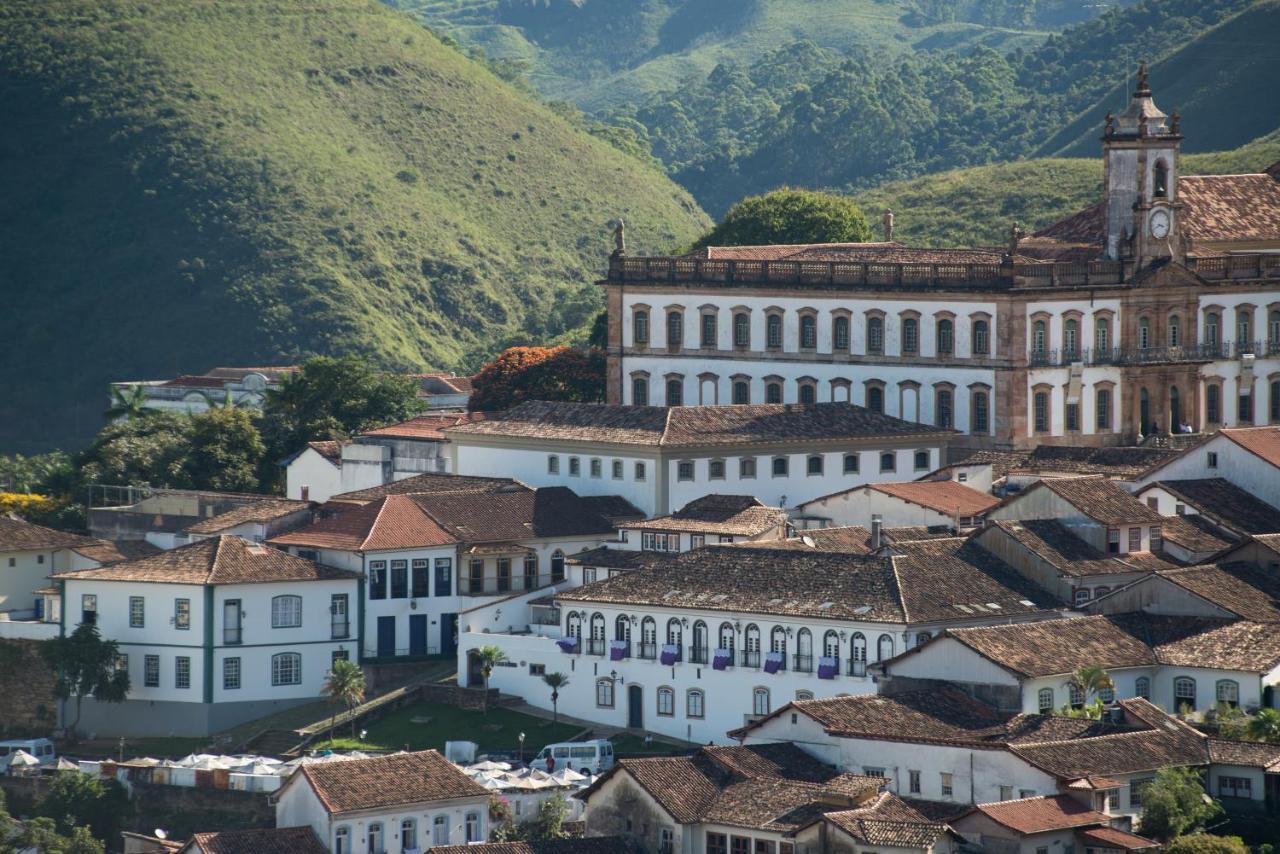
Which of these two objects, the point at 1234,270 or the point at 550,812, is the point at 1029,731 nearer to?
the point at 550,812

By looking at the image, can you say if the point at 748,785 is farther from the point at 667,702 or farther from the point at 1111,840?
the point at 667,702

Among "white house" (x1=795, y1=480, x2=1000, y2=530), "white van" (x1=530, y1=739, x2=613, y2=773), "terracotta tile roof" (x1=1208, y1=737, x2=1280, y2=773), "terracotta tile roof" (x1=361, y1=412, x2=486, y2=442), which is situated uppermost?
"terracotta tile roof" (x1=361, y1=412, x2=486, y2=442)

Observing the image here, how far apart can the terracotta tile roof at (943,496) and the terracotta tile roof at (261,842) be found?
2639 centimetres

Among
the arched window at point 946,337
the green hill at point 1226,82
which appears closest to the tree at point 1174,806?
the arched window at point 946,337

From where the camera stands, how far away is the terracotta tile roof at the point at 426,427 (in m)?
100

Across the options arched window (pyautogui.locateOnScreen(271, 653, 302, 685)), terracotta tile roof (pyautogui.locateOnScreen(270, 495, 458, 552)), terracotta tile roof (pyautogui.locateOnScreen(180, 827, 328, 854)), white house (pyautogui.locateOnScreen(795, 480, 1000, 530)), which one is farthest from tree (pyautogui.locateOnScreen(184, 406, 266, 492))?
terracotta tile roof (pyautogui.locateOnScreen(180, 827, 328, 854))

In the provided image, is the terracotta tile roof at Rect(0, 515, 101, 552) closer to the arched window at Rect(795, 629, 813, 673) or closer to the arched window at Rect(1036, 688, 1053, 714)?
the arched window at Rect(795, 629, 813, 673)

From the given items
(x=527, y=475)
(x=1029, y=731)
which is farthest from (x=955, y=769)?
(x=527, y=475)

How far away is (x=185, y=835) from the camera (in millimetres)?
75688

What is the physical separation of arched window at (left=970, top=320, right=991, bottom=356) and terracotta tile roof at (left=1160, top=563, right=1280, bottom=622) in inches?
770

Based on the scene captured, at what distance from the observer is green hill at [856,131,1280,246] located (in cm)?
14925

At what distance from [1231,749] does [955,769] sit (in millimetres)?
6331

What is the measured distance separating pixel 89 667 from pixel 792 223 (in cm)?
4540

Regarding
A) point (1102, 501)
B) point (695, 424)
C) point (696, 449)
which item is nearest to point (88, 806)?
point (696, 449)
